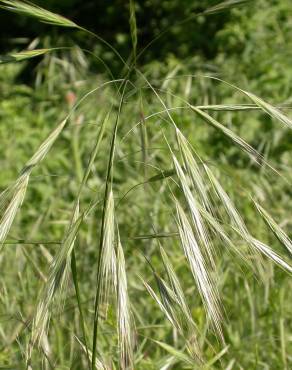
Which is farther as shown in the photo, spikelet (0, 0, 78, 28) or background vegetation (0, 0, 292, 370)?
background vegetation (0, 0, 292, 370)

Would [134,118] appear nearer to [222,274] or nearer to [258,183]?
[258,183]

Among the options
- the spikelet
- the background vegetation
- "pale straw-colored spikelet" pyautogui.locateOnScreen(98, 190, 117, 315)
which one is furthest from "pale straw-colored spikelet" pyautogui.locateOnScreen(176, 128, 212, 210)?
the spikelet

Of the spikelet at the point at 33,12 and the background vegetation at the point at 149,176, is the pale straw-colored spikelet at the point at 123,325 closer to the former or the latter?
the background vegetation at the point at 149,176

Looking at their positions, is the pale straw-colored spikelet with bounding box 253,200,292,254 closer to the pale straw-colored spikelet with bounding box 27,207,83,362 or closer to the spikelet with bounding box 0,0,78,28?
the pale straw-colored spikelet with bounding box 27,207,83,362

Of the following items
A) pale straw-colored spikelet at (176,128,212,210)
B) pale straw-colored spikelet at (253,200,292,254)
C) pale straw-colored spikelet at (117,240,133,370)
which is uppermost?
pale straw-colored spikelet at (176,128,212,210)

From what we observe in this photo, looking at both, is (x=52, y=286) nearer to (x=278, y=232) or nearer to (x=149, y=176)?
(x=278, y=232)

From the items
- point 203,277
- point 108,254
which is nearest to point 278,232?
point 203,277

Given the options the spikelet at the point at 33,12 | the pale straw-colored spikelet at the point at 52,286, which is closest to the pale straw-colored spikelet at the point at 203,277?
the pale straw-colored spikelet at the point at 52,286

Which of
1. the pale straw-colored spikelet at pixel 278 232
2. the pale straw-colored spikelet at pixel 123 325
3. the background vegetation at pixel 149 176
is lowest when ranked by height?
the background vegetation at pixel 149 176
